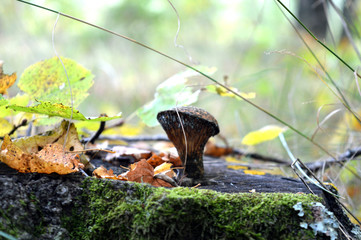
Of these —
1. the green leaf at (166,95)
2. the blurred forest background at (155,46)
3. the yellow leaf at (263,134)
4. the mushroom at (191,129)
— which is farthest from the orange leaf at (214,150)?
the blurred forest background at (155,46)

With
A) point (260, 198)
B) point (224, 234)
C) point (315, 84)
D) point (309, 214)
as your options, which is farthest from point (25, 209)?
point (315, 84)

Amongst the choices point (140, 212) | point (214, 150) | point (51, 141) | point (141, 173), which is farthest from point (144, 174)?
point (214, 150)

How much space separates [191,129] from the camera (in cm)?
133

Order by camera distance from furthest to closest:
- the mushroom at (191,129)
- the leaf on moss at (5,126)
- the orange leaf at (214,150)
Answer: the orange leaf at (214,150) < the leaf on moss at (5,126) < the mushroom at (191,129)

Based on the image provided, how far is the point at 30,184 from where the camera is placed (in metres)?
1.01

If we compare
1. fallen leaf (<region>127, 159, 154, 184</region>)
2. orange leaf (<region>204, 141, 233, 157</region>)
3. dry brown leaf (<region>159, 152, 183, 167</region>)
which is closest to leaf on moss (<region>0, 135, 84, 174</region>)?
fallen leaf (<region>127, 159, 154, 184</region>)

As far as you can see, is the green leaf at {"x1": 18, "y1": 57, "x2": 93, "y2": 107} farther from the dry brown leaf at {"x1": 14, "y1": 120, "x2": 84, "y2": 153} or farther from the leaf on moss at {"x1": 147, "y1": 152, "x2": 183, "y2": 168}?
the leaf on moss at {"x1": 147, "y1": 152, "x2": 183, "y2": 168}

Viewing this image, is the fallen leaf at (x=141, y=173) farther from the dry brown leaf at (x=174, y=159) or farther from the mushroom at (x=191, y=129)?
the dry brown leaf at (x=174, y=159)

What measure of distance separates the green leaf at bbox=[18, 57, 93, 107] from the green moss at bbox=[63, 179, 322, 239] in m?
0.66

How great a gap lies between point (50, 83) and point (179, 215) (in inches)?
41.0

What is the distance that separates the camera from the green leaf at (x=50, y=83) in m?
1.52

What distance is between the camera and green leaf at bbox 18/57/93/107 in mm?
1520

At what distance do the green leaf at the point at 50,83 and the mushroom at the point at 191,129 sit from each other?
484mm

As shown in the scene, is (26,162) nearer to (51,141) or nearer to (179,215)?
(51,141)
